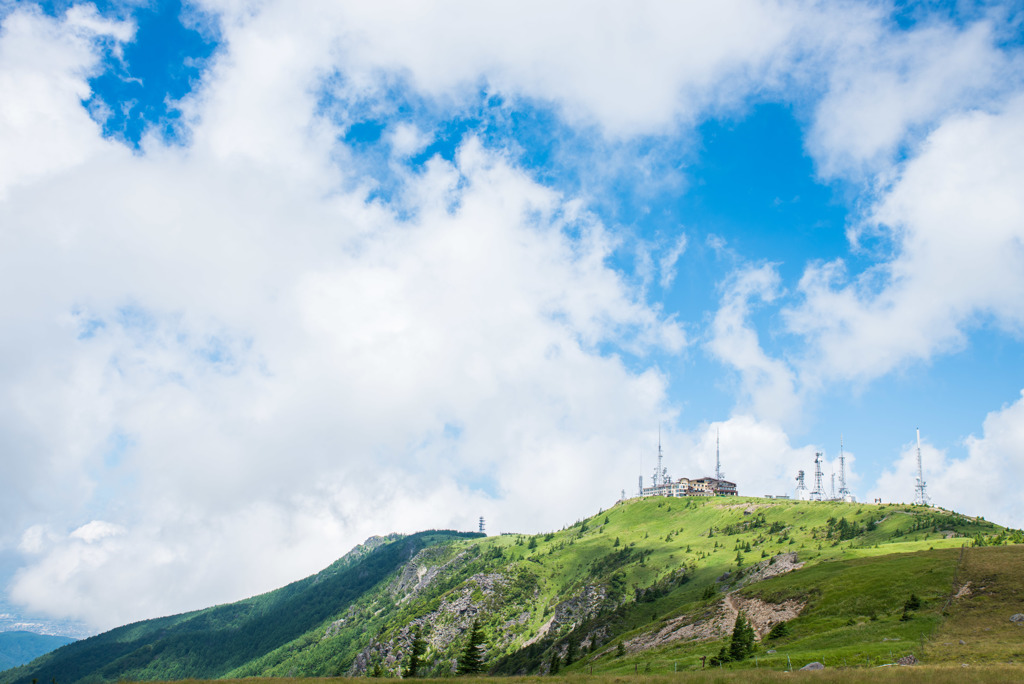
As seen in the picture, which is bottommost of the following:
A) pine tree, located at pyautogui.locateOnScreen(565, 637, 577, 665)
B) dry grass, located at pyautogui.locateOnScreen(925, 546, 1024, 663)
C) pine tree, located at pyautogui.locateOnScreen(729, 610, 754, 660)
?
pine tree, located at pyautogui.locateOnScreen(565, 637, 577, 665)

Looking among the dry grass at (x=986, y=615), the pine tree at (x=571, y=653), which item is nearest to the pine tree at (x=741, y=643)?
the dry grass at (x=986, y=615)

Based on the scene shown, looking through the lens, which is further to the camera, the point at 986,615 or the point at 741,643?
the point at 741,643

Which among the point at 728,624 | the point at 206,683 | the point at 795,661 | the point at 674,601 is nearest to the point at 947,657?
the point at 795,661

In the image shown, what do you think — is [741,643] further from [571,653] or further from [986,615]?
[571,653]

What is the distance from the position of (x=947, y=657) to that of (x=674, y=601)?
11748cm

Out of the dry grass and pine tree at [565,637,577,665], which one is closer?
the dry grass

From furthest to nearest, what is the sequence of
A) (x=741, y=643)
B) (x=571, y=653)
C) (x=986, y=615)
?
1. (x=571, y=653)
2. (x=741, y=643)
3. (x=986, y=615)

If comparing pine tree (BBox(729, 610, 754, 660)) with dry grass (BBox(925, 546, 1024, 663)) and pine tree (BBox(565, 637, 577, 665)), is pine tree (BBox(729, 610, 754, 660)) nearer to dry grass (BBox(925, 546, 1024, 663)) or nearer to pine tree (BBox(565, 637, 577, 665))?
dry grass (BBox(925, 546, 1024, 663))

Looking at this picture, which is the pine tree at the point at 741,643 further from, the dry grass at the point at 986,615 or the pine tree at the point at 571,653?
the pine tree at the point at 571,653

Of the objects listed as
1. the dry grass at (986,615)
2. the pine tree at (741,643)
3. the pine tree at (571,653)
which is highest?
the dry grass at (986,615)

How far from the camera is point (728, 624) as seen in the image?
4811 inches

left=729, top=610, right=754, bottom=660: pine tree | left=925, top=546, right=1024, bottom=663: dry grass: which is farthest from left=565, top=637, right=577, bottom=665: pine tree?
left=925, top=546, right=1024, bottom=663: dry grass

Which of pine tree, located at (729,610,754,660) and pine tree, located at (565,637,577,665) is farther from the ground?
pine tree, located at (729,610,754,660)

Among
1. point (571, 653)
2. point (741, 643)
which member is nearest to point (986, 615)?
point (741, 643)
